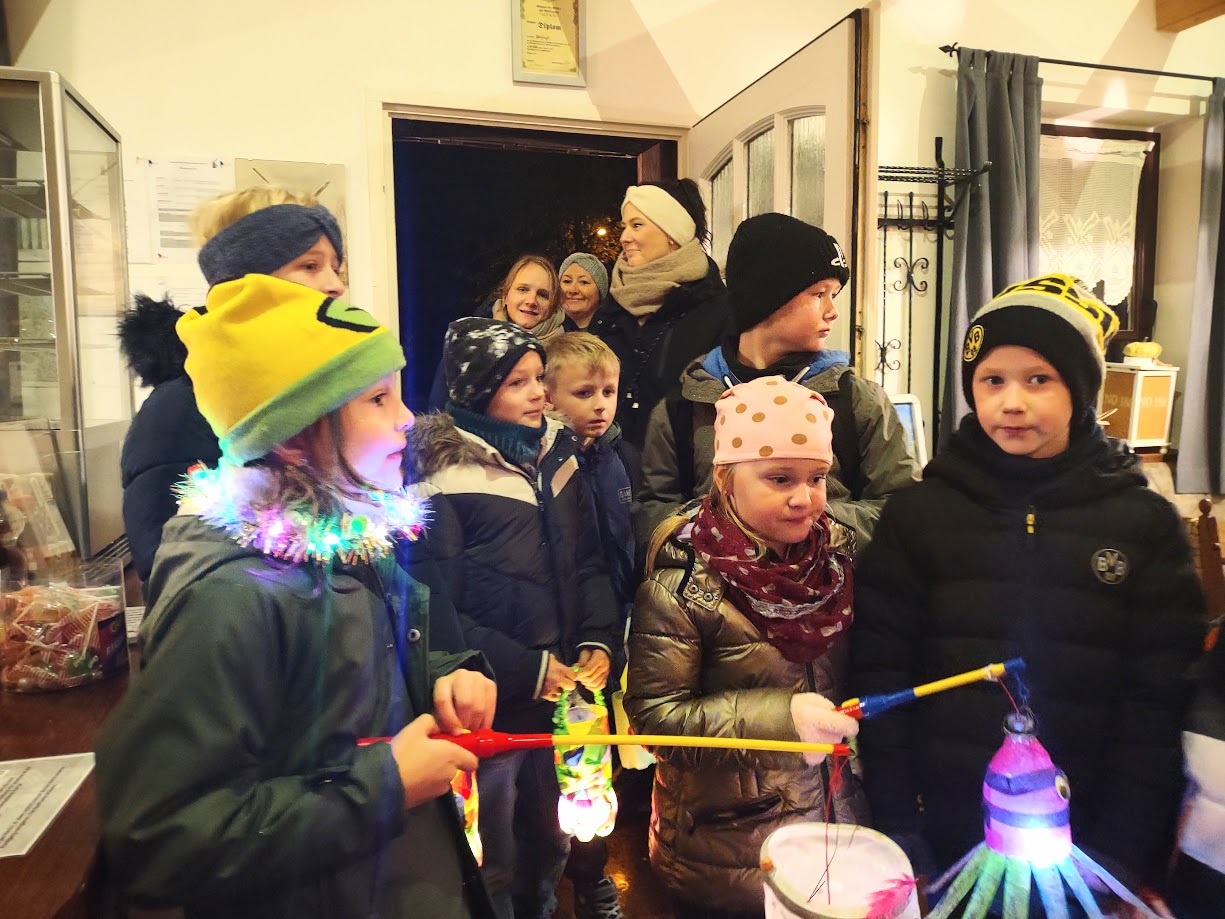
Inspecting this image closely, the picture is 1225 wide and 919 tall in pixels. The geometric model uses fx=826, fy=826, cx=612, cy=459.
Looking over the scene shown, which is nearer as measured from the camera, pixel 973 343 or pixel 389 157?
pixel 973 343

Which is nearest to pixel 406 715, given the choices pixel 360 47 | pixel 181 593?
pixel 181 593

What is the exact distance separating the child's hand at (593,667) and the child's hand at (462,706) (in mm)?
541

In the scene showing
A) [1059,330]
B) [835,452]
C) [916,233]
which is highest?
[916,233]

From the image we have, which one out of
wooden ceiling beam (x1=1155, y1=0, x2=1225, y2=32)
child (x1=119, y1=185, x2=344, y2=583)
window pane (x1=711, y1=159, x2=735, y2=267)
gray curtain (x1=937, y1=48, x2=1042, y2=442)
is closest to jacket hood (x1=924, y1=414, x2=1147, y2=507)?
child (x1=119, y1=185, x2=344, y2=583)

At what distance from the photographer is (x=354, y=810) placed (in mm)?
854

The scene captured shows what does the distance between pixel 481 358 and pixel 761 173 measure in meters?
1.70

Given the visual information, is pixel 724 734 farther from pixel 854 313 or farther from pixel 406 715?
pixel 854 313

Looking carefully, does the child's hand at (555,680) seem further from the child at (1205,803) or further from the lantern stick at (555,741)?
the child at (1205,803)

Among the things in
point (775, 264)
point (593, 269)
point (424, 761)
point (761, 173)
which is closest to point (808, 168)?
point (761, 173)

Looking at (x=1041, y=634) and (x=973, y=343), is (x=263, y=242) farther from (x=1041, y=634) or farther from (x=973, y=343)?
(x=1041, y=634)

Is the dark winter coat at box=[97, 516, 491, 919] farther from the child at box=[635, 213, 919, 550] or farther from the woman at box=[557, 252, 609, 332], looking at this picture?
the woman at box=[557, 252, 609, 332]

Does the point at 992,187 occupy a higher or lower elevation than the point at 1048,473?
higher

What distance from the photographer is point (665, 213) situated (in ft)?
7.30

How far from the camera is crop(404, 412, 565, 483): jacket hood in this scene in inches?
60.9
